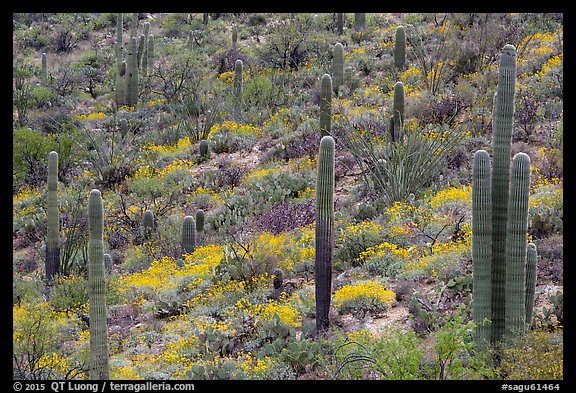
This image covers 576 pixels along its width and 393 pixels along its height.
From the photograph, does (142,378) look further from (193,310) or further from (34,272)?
(34,272)

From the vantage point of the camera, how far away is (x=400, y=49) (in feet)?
62.3

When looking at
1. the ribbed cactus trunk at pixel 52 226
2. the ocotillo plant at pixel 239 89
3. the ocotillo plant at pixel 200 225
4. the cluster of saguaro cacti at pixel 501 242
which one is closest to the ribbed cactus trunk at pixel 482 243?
the cluster of saguaro cacti at pixel 501 242

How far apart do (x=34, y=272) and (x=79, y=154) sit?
5.86 meters

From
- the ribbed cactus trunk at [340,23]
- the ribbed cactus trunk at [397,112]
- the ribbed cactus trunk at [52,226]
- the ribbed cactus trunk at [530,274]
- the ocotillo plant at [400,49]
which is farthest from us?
the ribbed cactus trunk at [340,23]

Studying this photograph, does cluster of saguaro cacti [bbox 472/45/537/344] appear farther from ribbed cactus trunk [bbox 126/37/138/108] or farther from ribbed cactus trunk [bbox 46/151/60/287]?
ribbed cactus trunk [bbox 126/37/138/108]

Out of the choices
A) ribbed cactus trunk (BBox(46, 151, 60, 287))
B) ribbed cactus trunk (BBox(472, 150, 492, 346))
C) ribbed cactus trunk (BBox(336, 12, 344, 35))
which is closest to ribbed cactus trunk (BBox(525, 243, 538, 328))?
ribbed cactus trunk (BBox(472, 150, 492, 346))

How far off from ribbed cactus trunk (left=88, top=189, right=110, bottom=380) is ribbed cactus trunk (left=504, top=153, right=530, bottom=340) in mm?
3943

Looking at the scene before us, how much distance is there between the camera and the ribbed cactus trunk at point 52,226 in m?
10.6

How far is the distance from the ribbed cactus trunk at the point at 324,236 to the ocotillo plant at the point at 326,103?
5571mm

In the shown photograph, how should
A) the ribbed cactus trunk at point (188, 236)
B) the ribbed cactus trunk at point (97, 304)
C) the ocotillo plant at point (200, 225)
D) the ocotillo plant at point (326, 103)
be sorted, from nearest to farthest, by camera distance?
1. the ribbed cactus trunk at point (97, 304)
2. the ribbed cactus trunk at point (188, 236)
3. the ocotillo plant at point (200, 225)
4. the ocotillo plant at point (326, 103)

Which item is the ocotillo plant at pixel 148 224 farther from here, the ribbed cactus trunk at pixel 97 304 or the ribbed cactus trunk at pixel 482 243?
the ribbed cactus trunk at pixel 482 243

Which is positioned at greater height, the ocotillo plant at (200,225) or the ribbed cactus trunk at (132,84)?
the ribbed cactus trunk at (132,84)

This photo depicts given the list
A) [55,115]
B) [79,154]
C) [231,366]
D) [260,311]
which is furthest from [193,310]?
[55,115]

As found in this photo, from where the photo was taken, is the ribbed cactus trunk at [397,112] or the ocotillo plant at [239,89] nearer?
the ribbed cactus trunk at [397,112]
